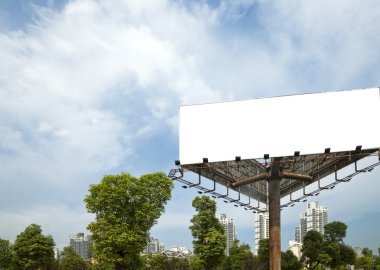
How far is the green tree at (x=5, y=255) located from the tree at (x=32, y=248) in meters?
3.86

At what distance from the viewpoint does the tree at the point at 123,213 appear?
37562 millimetres

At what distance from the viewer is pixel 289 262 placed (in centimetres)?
5572

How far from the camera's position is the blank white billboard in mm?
25359

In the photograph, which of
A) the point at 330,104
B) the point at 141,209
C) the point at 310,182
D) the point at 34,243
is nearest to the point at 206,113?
the point at 330,104

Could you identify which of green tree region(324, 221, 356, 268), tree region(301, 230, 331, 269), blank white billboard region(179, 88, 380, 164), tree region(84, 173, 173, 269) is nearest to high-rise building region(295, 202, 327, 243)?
green tree region(324, 221, 356, 268)

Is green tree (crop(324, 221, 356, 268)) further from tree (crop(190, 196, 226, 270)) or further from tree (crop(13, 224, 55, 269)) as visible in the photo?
tree (crop(13, 224, 55, 269))

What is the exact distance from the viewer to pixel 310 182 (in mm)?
30953

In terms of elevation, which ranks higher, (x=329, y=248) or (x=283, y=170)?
(x=283, y=170)

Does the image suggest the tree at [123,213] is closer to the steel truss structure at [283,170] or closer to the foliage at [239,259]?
the steel truss structure at [283,170]

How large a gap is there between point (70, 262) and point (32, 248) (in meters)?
13.5

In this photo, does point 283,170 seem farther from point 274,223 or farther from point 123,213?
point 123,213

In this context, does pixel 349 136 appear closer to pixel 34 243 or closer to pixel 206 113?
pixel 206 113

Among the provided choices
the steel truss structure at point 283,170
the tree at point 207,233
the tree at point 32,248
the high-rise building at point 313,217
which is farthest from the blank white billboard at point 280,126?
the high-rise building at point 313,217

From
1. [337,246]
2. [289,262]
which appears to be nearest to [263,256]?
[289,262]
